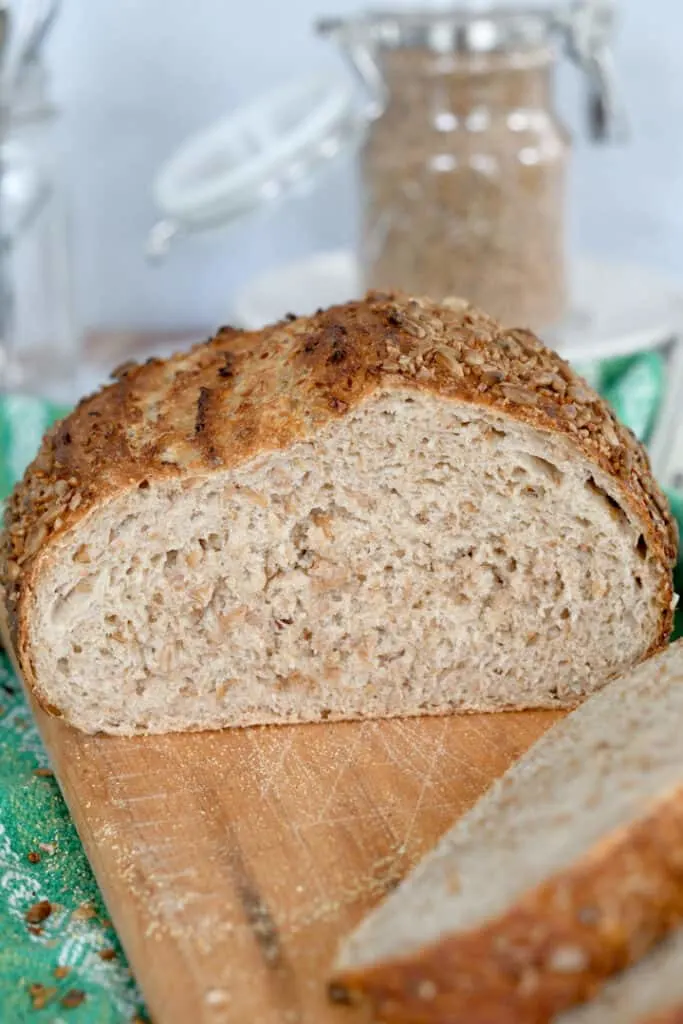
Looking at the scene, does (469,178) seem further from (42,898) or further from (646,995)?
(646,995)

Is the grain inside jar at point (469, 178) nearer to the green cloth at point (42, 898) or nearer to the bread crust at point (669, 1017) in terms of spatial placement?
the green cloth at point (42, 898)

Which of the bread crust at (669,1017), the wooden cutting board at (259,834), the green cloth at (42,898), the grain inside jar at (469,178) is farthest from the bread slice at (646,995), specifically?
the grain inside jar at (469,178)

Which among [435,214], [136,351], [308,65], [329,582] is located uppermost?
[308,65]

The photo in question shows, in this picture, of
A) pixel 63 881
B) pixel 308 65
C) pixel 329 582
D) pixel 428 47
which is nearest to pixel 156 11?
pixel 308 65

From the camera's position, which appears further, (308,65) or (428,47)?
(308,65)

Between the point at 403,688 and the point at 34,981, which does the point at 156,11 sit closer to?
the point at 403,688

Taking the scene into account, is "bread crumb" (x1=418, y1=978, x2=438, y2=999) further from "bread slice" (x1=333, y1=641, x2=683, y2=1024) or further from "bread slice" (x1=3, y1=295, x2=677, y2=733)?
"bread slice" (x1=3, y1=295, x2=677, y2=733)

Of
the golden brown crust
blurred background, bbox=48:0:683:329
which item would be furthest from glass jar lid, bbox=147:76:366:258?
the golden brown crust
